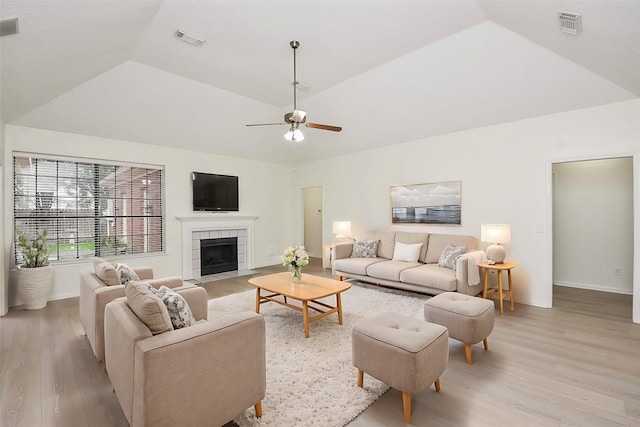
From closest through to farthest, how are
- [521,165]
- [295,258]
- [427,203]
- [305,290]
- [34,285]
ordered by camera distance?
[305,290], [295,258], [34,285], [521,165], [427,203]

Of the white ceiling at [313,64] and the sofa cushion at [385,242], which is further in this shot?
the sofa cushion at [385,242]

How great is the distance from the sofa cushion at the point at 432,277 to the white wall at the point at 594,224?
8.25 ft

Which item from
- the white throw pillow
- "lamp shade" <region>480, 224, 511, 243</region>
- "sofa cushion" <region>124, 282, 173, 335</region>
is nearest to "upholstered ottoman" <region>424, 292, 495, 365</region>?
"lamp shade" <region>480, 224, 511, 243</region>

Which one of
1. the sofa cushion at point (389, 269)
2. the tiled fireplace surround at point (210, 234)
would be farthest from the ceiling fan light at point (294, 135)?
the tiled fireplace surround at point (210, 234)

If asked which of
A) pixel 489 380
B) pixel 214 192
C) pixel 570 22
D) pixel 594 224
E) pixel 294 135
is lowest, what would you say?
pixel 489 380

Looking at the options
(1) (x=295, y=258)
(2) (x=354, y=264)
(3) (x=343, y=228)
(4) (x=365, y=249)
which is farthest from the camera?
(3) (x=343, y=228)

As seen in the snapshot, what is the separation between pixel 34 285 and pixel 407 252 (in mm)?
5559

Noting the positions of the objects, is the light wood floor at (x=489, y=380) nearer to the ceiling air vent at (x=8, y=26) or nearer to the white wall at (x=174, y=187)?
the white wall at (x=174, y=187)

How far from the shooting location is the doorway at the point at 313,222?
884 centimetres

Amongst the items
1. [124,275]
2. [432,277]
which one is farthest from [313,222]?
[124,275]

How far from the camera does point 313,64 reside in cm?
402

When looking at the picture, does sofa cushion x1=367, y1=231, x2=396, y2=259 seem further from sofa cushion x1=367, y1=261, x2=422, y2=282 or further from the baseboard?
the baseboard

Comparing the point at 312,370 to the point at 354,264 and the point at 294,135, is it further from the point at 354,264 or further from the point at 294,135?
the point at 354,264

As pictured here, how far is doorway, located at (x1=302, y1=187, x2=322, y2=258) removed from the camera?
8.84 m
